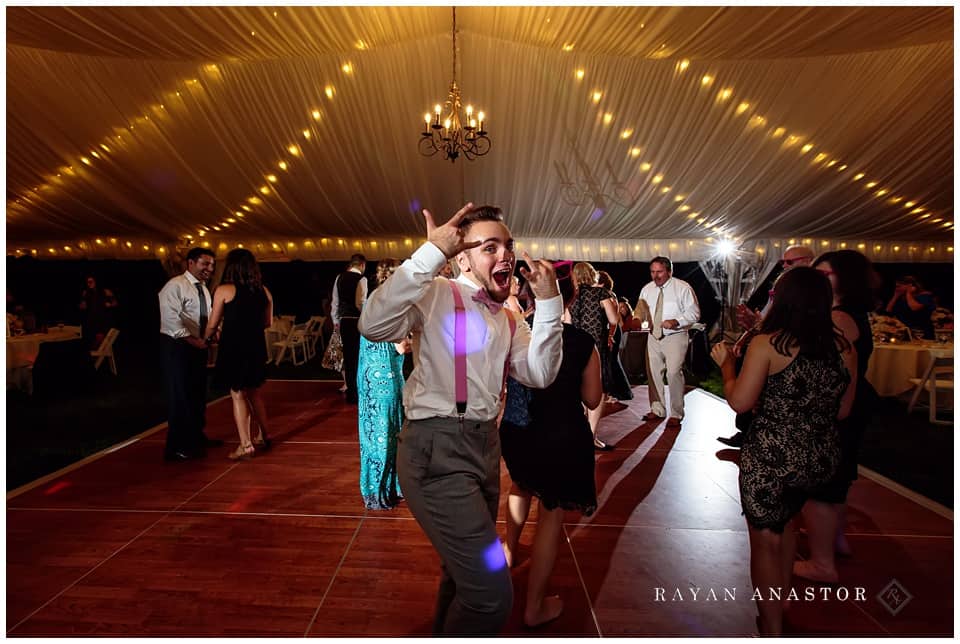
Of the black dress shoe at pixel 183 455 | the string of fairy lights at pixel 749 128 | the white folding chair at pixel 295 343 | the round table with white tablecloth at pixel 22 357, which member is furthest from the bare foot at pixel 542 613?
the white folding chair at pixel 295 343

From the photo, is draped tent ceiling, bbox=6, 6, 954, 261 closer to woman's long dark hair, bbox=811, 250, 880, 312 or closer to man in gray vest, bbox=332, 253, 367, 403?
man in gray vest, bbox=332, 253, 367, 403

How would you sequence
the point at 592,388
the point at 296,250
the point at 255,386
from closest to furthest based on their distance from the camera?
the point at 592,388
the point at 255,386
the point at 296,250

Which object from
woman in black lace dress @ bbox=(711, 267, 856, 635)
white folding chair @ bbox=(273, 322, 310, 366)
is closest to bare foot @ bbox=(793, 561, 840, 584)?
woman in black lace dress @ bbox=(711, 267, 856, 635)

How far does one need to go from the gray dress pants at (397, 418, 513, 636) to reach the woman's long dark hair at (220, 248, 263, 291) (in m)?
2.71

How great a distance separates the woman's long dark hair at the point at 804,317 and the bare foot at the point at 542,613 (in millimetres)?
1280

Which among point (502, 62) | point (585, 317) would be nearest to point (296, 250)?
point (502, 62)

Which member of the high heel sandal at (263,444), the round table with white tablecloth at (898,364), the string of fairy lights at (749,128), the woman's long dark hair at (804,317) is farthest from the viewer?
the string of fairy lights at (749,128)

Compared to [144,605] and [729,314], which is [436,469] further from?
[729,314]

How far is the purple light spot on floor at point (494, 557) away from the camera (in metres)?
1.31

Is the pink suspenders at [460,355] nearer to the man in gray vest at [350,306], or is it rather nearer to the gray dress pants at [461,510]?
the gray dress pants at [461,510]

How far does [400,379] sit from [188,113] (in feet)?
19.5

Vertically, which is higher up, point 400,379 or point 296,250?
point 296,250

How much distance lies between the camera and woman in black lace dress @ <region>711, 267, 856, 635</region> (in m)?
1.73

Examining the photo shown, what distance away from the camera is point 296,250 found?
41.3 ft
